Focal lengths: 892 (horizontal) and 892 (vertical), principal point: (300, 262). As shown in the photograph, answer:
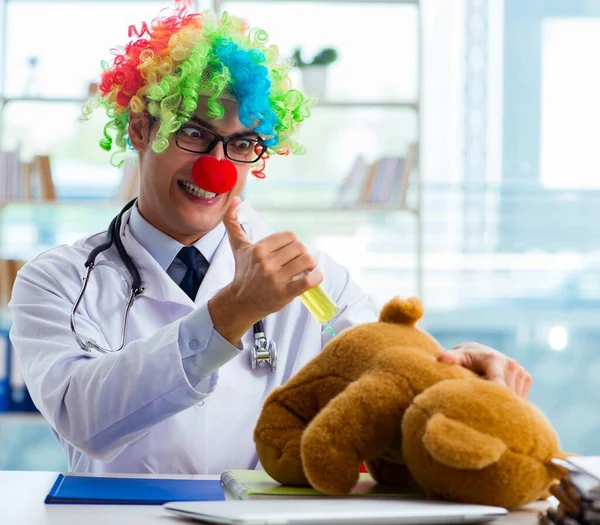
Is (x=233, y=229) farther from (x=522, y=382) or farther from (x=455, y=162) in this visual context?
(x=455, y=162)

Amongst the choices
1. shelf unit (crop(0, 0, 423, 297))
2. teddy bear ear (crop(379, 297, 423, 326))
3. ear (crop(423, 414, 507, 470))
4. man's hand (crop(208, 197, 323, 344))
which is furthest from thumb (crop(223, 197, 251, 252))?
shelf unit (crop(0, 0, 423, 297))

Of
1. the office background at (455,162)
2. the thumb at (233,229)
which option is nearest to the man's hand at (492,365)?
the thumb at (233,229)

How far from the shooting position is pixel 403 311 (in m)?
1.16

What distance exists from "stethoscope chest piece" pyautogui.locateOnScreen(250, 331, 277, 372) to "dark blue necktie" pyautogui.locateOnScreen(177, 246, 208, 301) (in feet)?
0.63

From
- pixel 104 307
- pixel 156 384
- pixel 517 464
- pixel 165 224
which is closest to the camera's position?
pixel 517 464

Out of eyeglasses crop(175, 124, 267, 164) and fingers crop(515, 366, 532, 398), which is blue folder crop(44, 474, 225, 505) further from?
eyeglasses crop(175, 124, 267, 164)

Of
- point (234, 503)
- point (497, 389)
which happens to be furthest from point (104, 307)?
point (497, 389)

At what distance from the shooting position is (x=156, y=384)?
1.35 m

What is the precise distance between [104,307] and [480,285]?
3319mm

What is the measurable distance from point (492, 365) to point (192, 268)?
2.60 feet

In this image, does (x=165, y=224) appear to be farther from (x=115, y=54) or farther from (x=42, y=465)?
(x=42, y=465)

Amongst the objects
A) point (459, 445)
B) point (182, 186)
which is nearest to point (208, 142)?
point (182, 186)

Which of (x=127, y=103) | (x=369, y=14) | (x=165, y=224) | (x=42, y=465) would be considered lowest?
(x=42, y=465)

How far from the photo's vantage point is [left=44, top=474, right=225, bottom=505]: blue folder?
1.15m
